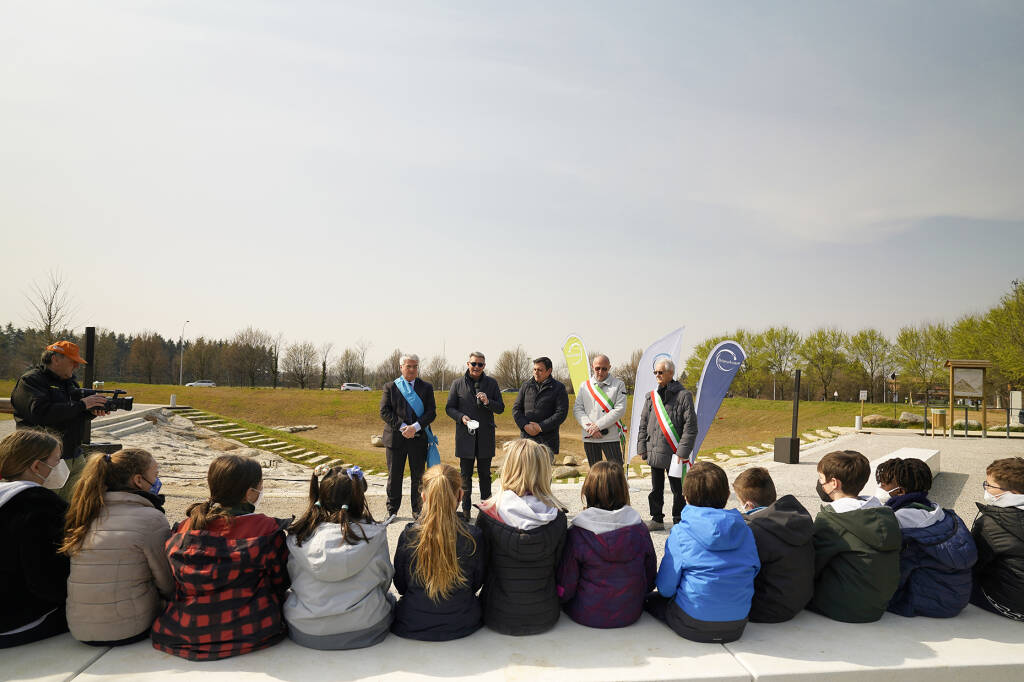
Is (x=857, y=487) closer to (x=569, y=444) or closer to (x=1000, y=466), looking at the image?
(x=1000, y=466)

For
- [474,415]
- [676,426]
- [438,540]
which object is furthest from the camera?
[474,415]

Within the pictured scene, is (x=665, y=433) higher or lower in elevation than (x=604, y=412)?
lower

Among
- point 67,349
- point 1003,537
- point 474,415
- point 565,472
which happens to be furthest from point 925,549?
point 565,472

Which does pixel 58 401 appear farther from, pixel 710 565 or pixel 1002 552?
pixel 1002 552

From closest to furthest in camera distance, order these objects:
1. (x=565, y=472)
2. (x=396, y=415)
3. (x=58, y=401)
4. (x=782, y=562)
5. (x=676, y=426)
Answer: (x=782, y=562) → (x=58, y=401) → (x=676, y=426) → (x=396, y=415) → (x=565, y=472)

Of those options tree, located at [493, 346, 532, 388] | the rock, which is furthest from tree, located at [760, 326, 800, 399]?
the rock

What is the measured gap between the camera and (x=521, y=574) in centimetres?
301

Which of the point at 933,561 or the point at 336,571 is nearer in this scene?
the point at 336,571

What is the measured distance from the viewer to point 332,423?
3119cm

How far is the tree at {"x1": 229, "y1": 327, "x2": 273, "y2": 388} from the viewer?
59156 mm

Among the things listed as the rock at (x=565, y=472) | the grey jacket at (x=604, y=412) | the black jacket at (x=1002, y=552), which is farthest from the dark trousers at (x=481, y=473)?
the rock at (x=565, y=472)

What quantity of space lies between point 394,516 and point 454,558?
3728mm

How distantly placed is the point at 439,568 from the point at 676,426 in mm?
3808

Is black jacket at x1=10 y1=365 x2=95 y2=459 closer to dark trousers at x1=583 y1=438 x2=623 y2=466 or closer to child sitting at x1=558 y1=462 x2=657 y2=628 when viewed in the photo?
child sitting at x1=558 y1=462 x2=657 y2=628
